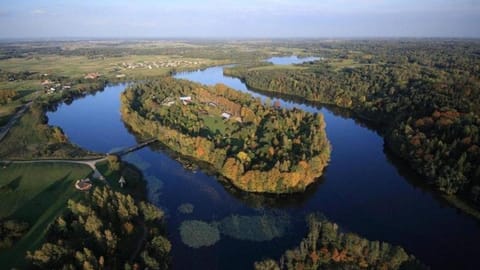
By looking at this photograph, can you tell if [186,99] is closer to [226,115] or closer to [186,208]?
[226,115]

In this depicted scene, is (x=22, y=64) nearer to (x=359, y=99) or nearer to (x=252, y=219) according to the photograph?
(x=359, y=99)

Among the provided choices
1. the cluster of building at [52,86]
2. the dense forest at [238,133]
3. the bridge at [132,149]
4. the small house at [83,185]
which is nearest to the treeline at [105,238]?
the small house at [83,185]

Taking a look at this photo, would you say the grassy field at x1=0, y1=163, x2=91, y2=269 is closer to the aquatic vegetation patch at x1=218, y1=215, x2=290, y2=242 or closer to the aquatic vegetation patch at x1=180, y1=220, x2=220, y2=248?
the aquatic vegetation patch at x1=180, y1=220, x2=220, y2=248

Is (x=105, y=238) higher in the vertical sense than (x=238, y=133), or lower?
lower

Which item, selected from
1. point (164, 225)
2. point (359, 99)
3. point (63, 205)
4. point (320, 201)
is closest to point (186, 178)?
point (164, 225)

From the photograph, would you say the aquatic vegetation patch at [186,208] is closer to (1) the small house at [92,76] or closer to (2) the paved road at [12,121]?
(2) the paved road at [12,121]

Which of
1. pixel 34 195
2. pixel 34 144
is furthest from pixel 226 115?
pixel 34 195
